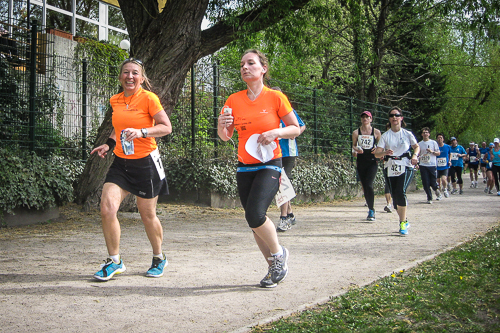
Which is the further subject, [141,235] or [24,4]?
[24,4]

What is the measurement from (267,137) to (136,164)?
1.44 metres

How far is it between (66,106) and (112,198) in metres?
5.86

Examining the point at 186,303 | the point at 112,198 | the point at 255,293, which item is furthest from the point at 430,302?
the point at 112,198

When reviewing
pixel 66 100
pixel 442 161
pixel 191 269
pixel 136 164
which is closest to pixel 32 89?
pixel 66 100

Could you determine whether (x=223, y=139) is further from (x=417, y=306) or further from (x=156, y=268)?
(x=417, y=306)

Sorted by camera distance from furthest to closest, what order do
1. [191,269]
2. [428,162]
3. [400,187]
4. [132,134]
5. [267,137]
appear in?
[428,162] → [400,187] → [191,269] → [132,134] → [267,137]

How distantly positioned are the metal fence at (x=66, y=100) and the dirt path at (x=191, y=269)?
1.50 metres

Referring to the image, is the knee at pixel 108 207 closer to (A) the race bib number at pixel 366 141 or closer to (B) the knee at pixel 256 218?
(B) the knee at pixel 256 218

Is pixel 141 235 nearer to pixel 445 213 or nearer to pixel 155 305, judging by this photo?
pixel 155 305

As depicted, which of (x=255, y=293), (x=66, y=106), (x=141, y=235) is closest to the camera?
(x=255, y=293)

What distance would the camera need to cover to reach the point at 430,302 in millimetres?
3865

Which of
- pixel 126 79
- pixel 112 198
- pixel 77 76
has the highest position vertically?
pixel 77 76

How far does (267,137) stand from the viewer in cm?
434

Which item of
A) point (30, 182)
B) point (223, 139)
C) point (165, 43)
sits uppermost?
point (165, 43)
